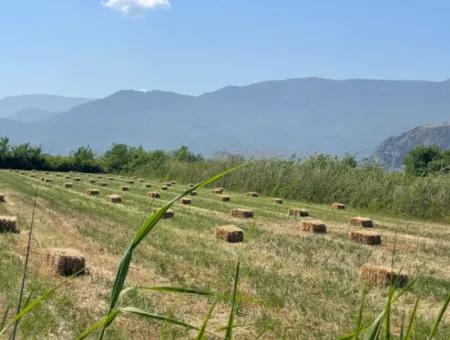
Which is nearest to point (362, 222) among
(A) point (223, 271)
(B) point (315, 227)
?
(B) point (315, 227)

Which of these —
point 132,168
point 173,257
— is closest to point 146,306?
point 173,257

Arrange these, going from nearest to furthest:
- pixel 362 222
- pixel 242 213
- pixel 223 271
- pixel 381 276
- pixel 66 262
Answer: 1. pixel 66 262
2. pixel 381 276
3. pixel 223 271
4. pixel 362 222
5. pixel 242 213

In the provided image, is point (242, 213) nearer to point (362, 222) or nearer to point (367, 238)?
point (362, 222)

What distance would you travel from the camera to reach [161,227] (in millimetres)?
12984

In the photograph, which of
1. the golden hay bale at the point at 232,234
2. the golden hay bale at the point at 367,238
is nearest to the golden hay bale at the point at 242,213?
the golden hay bale at the point at 367,238

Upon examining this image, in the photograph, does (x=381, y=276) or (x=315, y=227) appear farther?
(x=315, y=227)

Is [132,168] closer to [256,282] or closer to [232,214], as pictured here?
[232,214]

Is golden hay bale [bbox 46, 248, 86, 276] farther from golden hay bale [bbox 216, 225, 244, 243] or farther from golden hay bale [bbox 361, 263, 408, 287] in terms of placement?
golden hay bale [bbox 216, 225, 244, 243]

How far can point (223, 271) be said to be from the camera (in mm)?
8344

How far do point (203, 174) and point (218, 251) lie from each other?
23.1m

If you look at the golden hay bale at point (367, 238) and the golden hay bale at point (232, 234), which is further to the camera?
the golden hay bale at point (367, 238)

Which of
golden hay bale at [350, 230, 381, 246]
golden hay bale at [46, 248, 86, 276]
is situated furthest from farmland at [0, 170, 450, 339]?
golden hay bale at [350, 230, 381, 246]

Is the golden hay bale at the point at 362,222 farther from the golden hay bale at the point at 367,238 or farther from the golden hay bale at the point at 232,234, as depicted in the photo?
the golden hay bale at the point at 232,234

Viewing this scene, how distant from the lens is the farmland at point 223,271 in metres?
5.85
